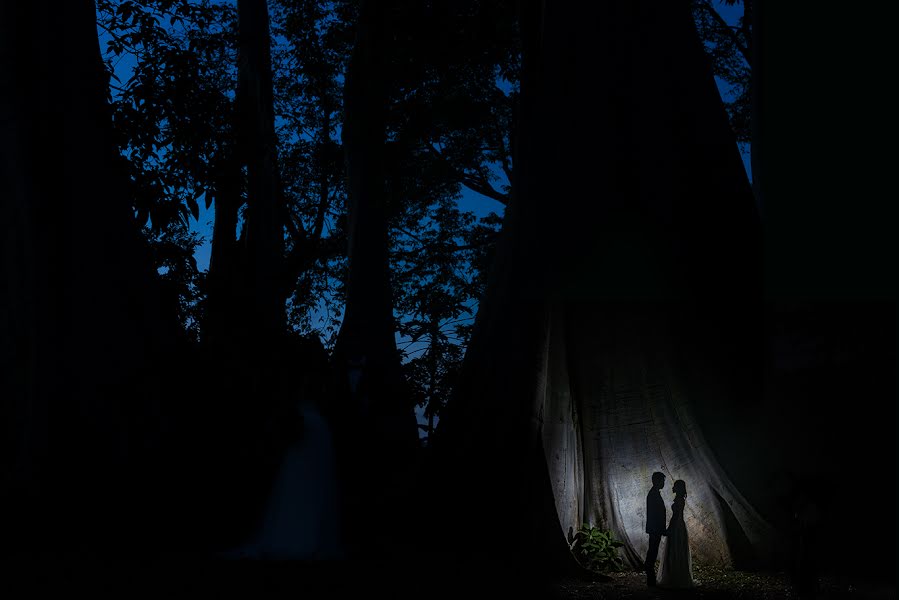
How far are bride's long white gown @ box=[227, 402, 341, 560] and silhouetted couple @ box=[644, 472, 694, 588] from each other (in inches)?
121

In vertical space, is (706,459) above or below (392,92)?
below

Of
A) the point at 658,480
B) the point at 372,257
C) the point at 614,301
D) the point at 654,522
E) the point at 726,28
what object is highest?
the point at 726,28

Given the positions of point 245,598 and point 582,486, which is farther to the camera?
point 582,486

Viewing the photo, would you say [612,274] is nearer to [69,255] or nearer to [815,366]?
[815,366]

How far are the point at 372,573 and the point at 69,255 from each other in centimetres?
434

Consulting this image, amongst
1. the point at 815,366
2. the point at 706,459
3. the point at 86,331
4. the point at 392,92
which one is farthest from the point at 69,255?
the point at 392,92

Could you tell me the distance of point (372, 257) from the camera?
53.8 ft

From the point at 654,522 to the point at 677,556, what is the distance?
0.34 metres

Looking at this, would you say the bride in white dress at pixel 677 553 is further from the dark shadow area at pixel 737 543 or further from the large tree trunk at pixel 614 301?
the dark shadow area at pixel 737 543

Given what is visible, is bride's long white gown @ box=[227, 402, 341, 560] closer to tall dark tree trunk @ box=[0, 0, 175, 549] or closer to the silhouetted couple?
tall dark tree trunk @ box=[0, 0, 175, 549]

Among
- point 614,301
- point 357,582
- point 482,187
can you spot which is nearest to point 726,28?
point 482,187

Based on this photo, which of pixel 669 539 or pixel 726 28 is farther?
pixel 726 28

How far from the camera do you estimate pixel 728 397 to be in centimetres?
877

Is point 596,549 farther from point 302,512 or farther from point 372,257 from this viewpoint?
point 372,257
